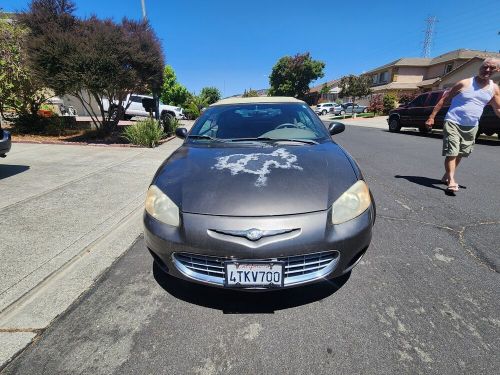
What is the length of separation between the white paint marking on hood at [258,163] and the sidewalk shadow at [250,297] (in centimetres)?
86

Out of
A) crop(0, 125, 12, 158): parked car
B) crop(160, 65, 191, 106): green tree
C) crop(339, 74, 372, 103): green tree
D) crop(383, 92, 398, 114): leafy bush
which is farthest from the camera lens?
crop(339, 74, 372, 103): green tree

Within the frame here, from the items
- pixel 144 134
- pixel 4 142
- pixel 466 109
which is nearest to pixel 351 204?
pixel 466 109

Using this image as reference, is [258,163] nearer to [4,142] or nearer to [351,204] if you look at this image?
[351,204]

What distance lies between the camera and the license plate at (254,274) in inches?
70.4

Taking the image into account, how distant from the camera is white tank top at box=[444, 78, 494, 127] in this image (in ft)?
13.6

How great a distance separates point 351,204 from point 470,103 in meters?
3.58

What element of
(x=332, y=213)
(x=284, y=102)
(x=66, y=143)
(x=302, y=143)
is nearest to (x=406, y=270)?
(x=332, y=213)

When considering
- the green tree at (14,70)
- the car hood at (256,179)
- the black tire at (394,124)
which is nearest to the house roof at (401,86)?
the black tire at (394,124)

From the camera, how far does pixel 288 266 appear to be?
72.0 inches

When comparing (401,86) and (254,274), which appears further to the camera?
(401,86)

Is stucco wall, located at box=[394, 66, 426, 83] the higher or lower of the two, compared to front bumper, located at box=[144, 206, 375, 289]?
higher

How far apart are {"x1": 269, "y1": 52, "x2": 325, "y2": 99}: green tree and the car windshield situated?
5621 centimetres

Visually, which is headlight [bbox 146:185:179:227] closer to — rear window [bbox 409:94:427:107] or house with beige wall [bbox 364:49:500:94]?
rear window [bbox 409:94:427:107]

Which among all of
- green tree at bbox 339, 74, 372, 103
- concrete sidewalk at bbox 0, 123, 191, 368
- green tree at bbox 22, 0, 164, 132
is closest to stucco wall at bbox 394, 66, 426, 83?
green tree at bbox 339, 74, 372, 103
